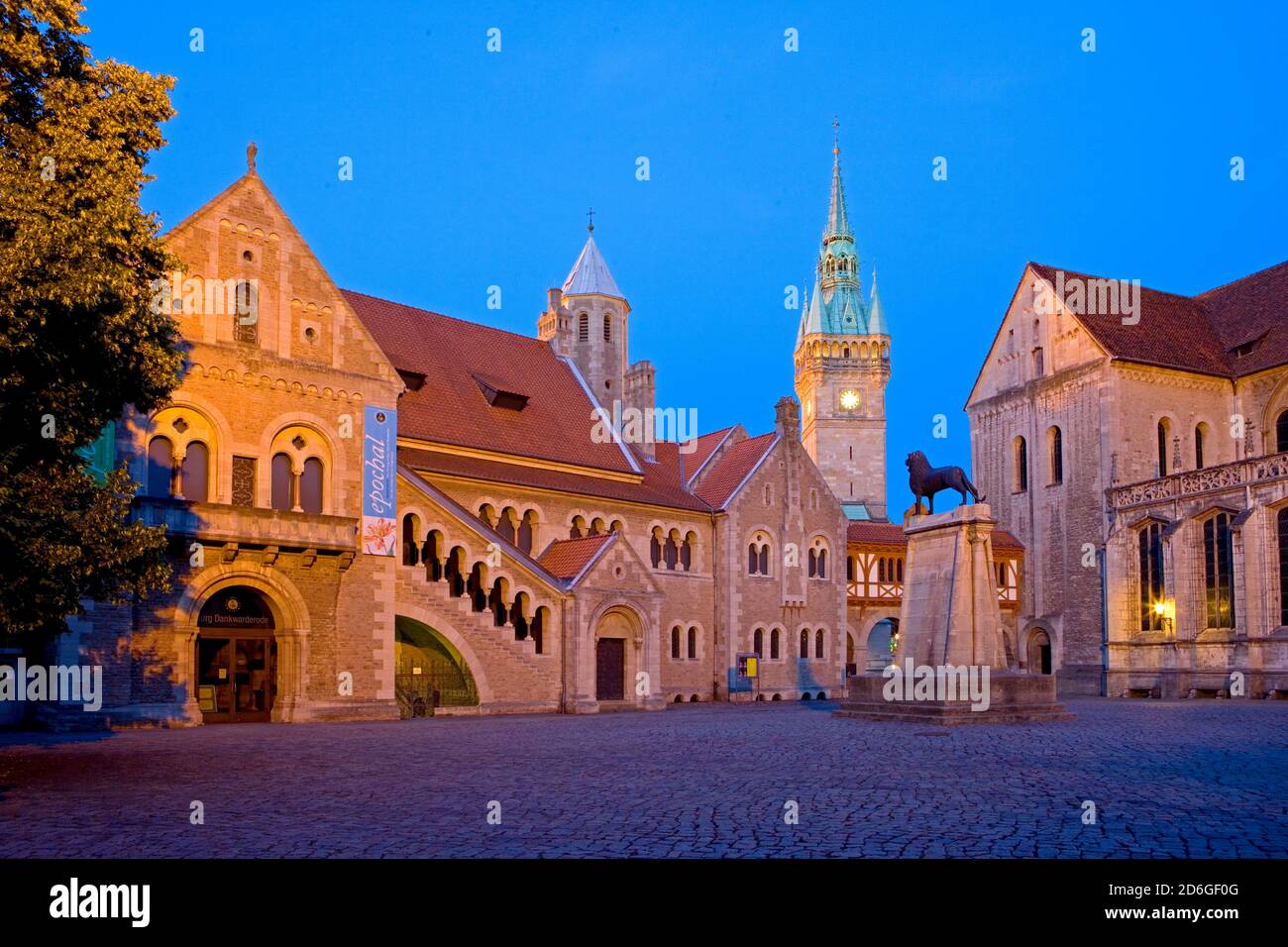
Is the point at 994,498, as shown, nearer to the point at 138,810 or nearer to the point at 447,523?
the point at 447,523

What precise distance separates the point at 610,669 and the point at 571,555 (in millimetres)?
4310

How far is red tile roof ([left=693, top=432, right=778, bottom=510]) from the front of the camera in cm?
4988

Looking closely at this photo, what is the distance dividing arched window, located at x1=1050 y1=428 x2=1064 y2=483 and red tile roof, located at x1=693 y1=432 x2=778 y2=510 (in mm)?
17517

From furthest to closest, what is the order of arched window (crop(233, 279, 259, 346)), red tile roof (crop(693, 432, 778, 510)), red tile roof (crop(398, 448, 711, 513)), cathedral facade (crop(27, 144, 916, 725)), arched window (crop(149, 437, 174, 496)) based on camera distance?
1. red tile roof (crop(693, 432, 778, 510))
2. red tile roof (crop(398, 448, 711, 513))
3. arched window (crop(233, 279, 259, 346))
4. cathedral facade (crop(27, 144, 916, 725))
5. arched window (crop(149, 437, 174, 496))

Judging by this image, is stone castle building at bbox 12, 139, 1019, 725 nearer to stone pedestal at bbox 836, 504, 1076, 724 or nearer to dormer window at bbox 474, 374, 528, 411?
dormer window at bbox 474, 374, 528, 411

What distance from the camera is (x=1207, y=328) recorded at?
2441 inches

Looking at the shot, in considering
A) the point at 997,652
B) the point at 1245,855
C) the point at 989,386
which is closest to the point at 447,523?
the point at 997,652

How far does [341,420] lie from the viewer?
33406 millimetres

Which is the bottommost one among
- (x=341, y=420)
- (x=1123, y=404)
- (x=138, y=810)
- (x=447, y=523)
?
(x=138, y=810)

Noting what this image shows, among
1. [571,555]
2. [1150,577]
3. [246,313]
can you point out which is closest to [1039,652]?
[1150,577]

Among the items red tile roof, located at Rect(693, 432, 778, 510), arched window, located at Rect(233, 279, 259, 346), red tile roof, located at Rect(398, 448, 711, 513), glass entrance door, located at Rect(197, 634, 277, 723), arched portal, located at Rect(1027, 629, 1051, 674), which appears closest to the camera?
glass entrance door, located at Rect(197, 634, 277, 723)

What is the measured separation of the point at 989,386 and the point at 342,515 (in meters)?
44.7

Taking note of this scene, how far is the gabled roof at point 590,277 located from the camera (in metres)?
57.5

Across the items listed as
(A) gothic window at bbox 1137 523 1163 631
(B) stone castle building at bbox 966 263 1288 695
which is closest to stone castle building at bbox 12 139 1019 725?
(B) stone castle building at bbox 966 263 1288 695
